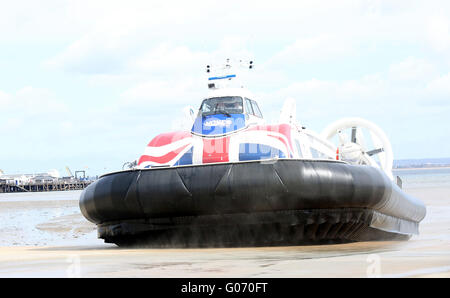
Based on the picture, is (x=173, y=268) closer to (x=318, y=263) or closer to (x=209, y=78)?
(x=318, y=263)

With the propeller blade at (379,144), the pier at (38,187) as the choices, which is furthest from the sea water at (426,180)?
the pier at (38,187)

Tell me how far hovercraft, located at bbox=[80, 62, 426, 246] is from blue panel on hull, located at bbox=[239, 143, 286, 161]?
0.03ft

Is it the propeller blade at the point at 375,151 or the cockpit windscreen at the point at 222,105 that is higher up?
the cockpit windscreen at the point at 222,105

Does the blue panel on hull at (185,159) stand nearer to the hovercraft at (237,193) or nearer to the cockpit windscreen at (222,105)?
the hovercraft at (237,193)

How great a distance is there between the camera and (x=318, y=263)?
4301 mm

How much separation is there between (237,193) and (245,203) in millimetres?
125

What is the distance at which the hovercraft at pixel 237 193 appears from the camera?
6184mm

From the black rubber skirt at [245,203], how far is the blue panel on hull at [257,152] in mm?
476

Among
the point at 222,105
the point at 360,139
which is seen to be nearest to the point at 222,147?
the point at 222,105

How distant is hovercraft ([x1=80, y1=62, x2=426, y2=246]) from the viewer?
6.18 m

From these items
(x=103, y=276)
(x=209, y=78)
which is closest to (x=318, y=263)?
(x=103, y=276)

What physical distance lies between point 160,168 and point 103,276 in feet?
9.31

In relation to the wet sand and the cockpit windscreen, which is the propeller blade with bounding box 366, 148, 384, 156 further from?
the wet sand

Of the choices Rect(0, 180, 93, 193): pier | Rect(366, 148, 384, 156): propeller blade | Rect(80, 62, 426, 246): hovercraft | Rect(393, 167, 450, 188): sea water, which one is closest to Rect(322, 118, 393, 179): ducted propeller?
Rect(366, 148, 384, 156): propeller blade
